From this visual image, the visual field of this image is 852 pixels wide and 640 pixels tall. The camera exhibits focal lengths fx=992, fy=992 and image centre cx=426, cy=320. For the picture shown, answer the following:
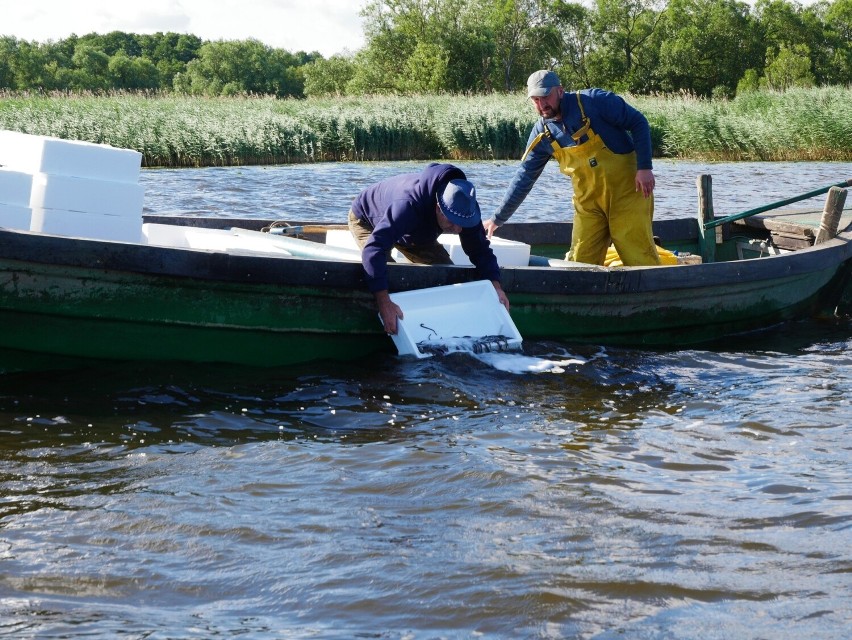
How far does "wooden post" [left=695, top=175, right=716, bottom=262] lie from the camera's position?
8.70 metres

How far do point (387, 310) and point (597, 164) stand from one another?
206cm

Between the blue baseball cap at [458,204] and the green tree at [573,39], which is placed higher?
the green tree at [573,39]

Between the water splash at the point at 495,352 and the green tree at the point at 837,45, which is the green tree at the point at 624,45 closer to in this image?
the green tree at the point at 837,45

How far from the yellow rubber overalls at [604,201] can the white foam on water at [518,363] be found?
1.22m

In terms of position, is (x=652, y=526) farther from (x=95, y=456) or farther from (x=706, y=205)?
(x=706, y=205)

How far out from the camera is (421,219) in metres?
5.95

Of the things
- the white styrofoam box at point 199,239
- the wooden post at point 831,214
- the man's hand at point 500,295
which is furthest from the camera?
the wooden post at point 831,214

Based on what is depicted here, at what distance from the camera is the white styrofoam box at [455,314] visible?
602 centimetres

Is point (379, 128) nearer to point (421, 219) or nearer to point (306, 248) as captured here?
point (306, 248)

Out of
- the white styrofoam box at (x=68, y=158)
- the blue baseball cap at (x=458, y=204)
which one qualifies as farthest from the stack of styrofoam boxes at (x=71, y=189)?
the blue baseball cap at (x=458, y=204)

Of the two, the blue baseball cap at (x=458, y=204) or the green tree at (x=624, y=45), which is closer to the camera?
the blue baseball cap at (x=458, y=204)

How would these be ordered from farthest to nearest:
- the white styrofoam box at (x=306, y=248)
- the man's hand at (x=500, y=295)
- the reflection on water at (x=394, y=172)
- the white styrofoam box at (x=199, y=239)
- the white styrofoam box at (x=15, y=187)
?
the reflection on water at (x=394, y=172), the white styrofoam box at (x=199, y=239), the white styrofoam box at (x=306, y=248), the man's hand at (x=500, y=295), the white styrofoam box at (x=15, y=187)

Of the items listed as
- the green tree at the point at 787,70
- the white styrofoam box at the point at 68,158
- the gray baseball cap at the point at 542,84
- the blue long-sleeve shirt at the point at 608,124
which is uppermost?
the green tree at the point at 787,70

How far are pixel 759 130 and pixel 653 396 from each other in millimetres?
18996
